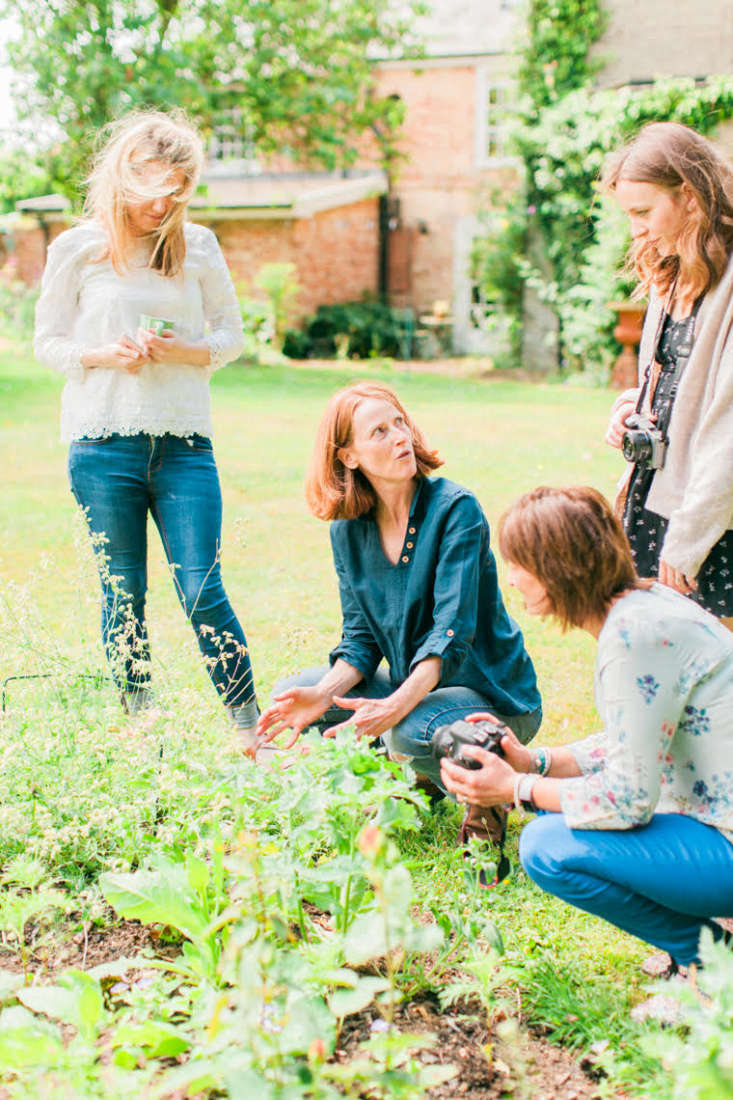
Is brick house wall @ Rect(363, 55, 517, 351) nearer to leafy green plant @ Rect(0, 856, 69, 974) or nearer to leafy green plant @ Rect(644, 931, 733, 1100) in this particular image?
leafy green plant @ Rect(0, 856, 69, 974)

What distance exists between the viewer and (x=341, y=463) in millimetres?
2994

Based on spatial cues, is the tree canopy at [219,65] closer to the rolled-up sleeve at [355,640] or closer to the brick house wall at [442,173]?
the brick house wall at [442,173]

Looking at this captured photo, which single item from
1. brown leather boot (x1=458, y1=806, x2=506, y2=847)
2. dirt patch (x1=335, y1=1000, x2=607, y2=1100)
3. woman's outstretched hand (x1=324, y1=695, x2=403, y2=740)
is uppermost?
woman's outstretched hand (x1=324, y1=695, x2=403, y2=740)

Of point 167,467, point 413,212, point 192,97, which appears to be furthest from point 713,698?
point 413,212

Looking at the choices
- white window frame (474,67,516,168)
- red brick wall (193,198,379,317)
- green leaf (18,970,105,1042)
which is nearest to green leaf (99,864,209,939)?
green leaf (18,970,105,1042)

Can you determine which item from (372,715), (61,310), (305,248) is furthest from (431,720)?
(305,248)

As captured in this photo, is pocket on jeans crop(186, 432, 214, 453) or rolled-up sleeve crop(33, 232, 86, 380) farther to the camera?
pocket on jeans crop(186, 432, 214, 453)

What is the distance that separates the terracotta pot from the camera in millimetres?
13703

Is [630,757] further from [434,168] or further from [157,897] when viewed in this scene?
[434,168]

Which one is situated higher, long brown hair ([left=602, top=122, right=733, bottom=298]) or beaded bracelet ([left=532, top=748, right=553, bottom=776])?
long brown hair ([left=602, top=122, right=733, bottom=298])

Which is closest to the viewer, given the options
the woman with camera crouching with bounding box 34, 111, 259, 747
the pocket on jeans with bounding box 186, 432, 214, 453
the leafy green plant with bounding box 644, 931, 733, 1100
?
the leafy green plant with bounding box 644, 931, 733, 1100

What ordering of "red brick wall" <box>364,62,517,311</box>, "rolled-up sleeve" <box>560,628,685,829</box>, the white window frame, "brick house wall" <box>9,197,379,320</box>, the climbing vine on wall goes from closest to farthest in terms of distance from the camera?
"rolled-up sleeve" <box>560,628,685,829</box>, the climbing vine on wall, "brick house wall" <box>9,197,379,320</box>, the white window frame, "red brick wall" <box>364,62,517,311</box>

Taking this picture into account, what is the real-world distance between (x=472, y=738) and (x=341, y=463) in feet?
3.42

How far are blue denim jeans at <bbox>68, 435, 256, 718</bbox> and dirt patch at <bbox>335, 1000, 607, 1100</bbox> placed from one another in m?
1.36
